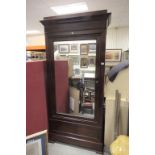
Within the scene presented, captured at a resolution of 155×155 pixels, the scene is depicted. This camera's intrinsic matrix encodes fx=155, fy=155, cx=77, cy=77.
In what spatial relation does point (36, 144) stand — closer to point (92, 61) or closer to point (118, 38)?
point (92, 61)

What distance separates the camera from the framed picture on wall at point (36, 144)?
1.50 metres

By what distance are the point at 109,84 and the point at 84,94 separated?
441 mm

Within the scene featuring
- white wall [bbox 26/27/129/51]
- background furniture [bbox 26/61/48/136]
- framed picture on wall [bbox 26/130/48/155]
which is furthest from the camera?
white wall [bbox 26/27/129/51]

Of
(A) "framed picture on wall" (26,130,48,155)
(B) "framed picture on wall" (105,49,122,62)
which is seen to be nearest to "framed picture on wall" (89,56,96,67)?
(A) "framed picture on wall" (26,130,48,155)

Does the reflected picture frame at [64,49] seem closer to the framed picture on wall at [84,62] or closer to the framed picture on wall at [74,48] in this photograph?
the framed picture on wall at [74,48]

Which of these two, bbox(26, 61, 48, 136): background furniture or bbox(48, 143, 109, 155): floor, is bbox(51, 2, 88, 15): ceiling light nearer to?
bbox(26, 61, 48, 136): background furniture

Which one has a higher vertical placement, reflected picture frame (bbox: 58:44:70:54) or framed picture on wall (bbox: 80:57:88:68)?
reflected picture frame (bbox: 58:44:70:54)

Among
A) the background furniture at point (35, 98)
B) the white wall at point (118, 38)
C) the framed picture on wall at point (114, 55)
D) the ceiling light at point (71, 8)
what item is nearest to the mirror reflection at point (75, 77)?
the background furniture at point (35, 98)

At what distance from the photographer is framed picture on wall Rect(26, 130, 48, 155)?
1504 mm

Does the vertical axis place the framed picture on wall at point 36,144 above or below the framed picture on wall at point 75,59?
below

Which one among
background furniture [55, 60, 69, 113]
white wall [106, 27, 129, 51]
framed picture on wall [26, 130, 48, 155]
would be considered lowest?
framed picture on wall [26, 130, 48, 155]
